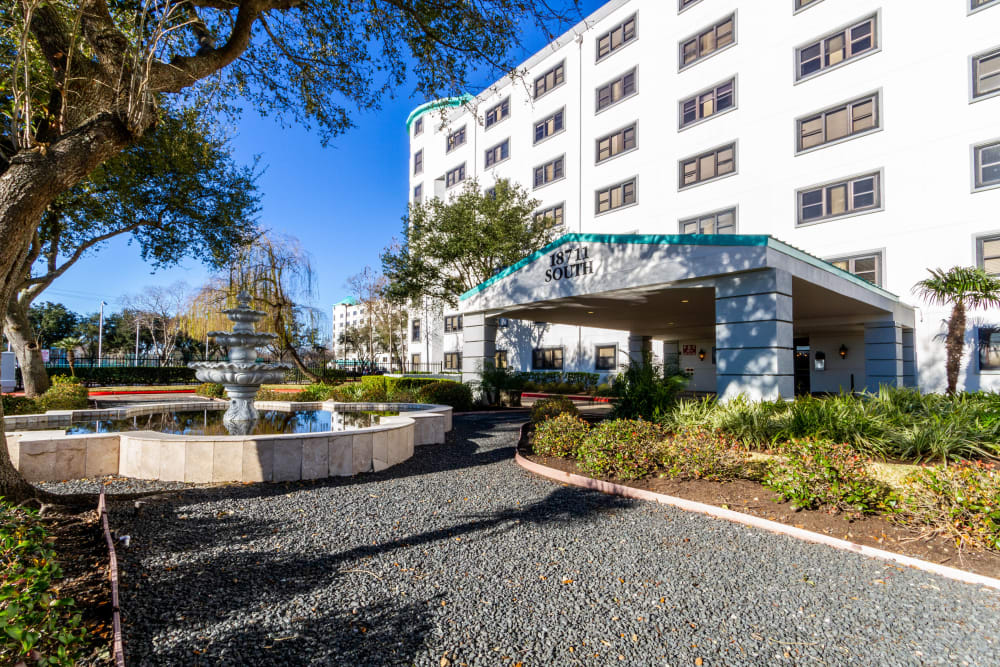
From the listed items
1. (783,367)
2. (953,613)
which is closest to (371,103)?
(783,367)

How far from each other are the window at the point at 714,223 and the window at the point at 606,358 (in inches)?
290

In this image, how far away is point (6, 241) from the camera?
4.66 meters

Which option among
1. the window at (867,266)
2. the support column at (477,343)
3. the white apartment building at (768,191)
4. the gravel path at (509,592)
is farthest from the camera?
the window at (867,266)

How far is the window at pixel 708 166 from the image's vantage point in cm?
2267

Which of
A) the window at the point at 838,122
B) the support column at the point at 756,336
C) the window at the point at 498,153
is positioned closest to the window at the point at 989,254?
the window at the point at 838,122

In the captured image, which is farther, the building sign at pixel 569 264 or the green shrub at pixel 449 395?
the green shrub at pixel 449 395

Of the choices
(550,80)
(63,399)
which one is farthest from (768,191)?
(63,399)

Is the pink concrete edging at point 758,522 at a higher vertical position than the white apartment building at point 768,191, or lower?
lower

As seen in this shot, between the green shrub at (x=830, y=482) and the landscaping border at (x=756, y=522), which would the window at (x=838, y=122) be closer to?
the green shrub at (x=830, y=482)

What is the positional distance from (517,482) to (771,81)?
73.5 feet

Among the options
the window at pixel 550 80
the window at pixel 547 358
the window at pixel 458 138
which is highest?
the window at pixel 550 80

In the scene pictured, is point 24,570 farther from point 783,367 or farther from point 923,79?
point 923,79

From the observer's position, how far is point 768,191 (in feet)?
69.4

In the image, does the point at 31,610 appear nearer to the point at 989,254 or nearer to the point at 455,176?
the point at 989,254
